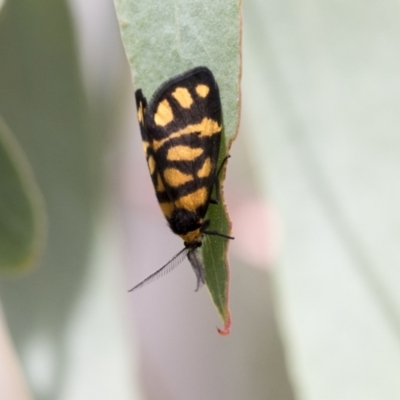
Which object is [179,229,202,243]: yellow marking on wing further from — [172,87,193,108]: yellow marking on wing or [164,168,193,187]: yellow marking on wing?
[172,87,193,108]: yellow marking on wing

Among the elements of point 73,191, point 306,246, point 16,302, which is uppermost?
point 73,191

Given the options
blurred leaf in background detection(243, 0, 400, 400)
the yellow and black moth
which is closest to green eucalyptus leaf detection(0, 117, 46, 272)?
the yellow and black moth

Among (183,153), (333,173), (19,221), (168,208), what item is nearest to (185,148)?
(183,153)

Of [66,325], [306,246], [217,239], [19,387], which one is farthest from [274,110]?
[19,387]

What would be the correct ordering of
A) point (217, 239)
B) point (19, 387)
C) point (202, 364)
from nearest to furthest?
1. point (217, 239)
2. point (19, 387)
3. point (202, 364)

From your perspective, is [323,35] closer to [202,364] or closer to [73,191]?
[73,191]

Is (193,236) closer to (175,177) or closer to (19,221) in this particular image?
(175,177)
